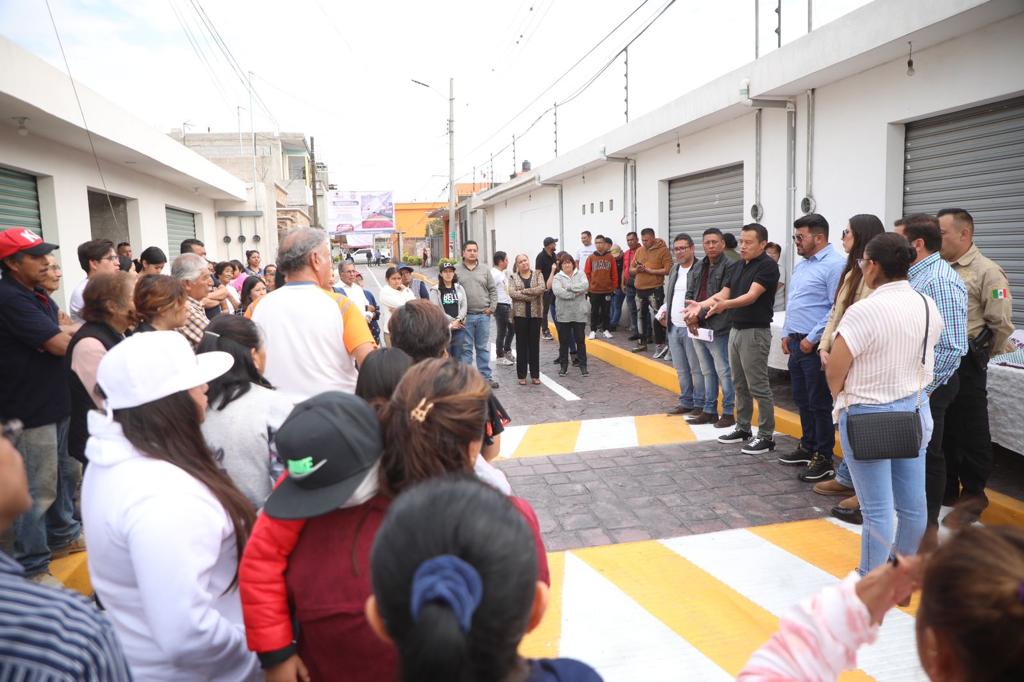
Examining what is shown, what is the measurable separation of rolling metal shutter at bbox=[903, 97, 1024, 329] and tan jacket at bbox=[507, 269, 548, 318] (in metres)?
4.81

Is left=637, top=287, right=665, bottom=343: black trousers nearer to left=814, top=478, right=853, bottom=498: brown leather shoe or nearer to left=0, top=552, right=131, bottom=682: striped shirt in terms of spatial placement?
left=814, top=478, right=853, bottom=498: brown leather shoe

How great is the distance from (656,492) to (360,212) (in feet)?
158

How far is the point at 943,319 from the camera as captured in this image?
13.1 ft

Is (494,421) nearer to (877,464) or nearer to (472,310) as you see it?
(877,464)

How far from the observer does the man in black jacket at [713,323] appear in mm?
6922

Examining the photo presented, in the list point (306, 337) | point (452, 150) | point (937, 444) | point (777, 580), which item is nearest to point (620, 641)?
point (777, 580)

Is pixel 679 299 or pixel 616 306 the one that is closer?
pixel 679 299

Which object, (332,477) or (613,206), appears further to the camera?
(613,206)

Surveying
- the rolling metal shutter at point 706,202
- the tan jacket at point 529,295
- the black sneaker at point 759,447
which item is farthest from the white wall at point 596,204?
the black sneaker at point 759,447

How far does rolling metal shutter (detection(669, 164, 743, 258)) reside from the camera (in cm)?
1104

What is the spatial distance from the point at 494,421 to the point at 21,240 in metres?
3.27

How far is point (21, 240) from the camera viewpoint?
4023mm

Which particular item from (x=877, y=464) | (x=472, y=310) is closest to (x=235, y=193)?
(x=472, y=310)

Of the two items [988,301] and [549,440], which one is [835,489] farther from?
[549,440]
